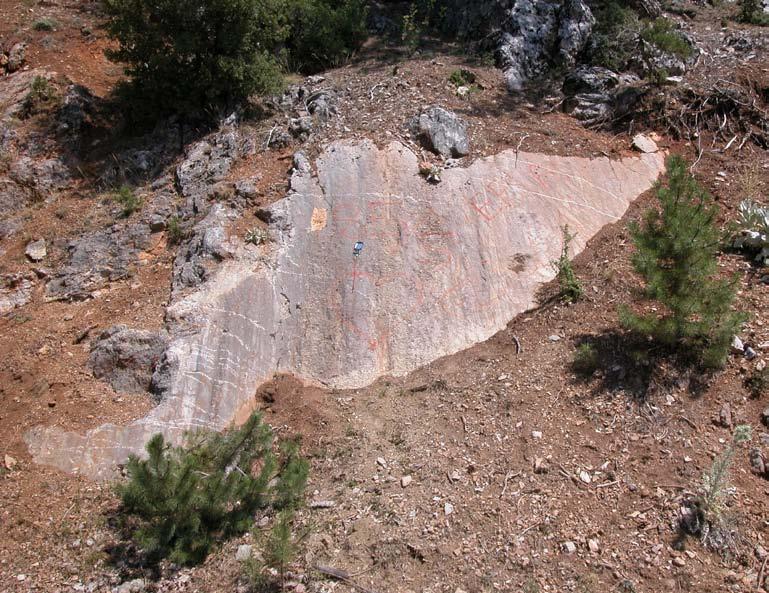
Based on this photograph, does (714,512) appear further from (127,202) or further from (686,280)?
(127,202)

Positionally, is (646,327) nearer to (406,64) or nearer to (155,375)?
(155,375)

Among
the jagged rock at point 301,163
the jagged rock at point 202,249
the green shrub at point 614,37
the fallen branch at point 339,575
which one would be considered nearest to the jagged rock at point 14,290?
the jagged rock at point 202,249

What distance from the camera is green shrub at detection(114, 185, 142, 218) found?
25.4 feet

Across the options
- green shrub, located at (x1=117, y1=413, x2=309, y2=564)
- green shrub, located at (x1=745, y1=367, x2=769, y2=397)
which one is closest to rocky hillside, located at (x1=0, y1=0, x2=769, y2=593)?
green shrub, located at (x1=745, y1=367, x2=769, y2=397)

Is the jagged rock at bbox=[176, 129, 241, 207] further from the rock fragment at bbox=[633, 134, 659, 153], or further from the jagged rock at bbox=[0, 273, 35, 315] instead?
the rock fragment at bbox=[633, 134, 659, 153]

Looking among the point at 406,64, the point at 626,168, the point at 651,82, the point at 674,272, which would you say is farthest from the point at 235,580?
the point at 651,82

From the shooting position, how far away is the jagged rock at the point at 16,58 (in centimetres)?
1017

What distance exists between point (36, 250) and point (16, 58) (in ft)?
15.7

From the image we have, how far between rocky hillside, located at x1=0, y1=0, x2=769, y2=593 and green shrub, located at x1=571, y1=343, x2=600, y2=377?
12cm

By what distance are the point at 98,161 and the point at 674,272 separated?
322 inches

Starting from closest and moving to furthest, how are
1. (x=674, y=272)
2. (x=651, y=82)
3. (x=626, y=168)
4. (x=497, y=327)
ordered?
1. (x=674, y=272)
2. (x=497, y=327)
3. (x=626, y=168)
4. (x=651, y=82)

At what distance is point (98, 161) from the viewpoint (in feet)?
29.3

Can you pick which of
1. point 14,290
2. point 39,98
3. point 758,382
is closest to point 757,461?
point 758,382

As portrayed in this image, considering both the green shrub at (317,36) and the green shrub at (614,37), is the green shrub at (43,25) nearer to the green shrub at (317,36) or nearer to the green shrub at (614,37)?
the green shrub at (317,36)
